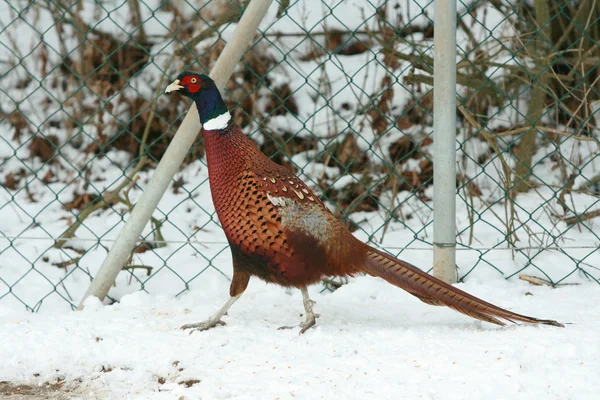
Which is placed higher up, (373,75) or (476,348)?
(373,75)

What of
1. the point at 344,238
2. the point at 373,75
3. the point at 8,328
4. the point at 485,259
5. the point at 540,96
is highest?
the point at 373,75

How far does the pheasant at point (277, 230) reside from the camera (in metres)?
2.60

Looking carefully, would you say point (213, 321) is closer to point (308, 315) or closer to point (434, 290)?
point (308, 315)

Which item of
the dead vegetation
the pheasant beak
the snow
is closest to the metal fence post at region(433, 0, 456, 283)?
the snow

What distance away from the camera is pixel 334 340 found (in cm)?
260

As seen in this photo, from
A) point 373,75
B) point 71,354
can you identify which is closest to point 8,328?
point 71,354

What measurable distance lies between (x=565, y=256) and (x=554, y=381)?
1286 millimetres

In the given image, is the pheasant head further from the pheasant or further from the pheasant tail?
the pheasant tail

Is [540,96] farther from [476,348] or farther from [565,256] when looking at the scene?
[476,348]

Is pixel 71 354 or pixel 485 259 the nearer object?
pixel 71 354

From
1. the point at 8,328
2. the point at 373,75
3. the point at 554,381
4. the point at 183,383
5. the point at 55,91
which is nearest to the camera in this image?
the point at 554,381

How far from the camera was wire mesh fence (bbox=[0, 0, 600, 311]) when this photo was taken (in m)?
3.50

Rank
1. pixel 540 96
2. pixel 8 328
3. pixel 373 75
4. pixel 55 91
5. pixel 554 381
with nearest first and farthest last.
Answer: pixel 554 381
pixel 8 328
pixel 540 96
pixel 373 75
pixel 55 91

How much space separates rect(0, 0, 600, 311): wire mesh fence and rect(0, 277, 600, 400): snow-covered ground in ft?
1.55
